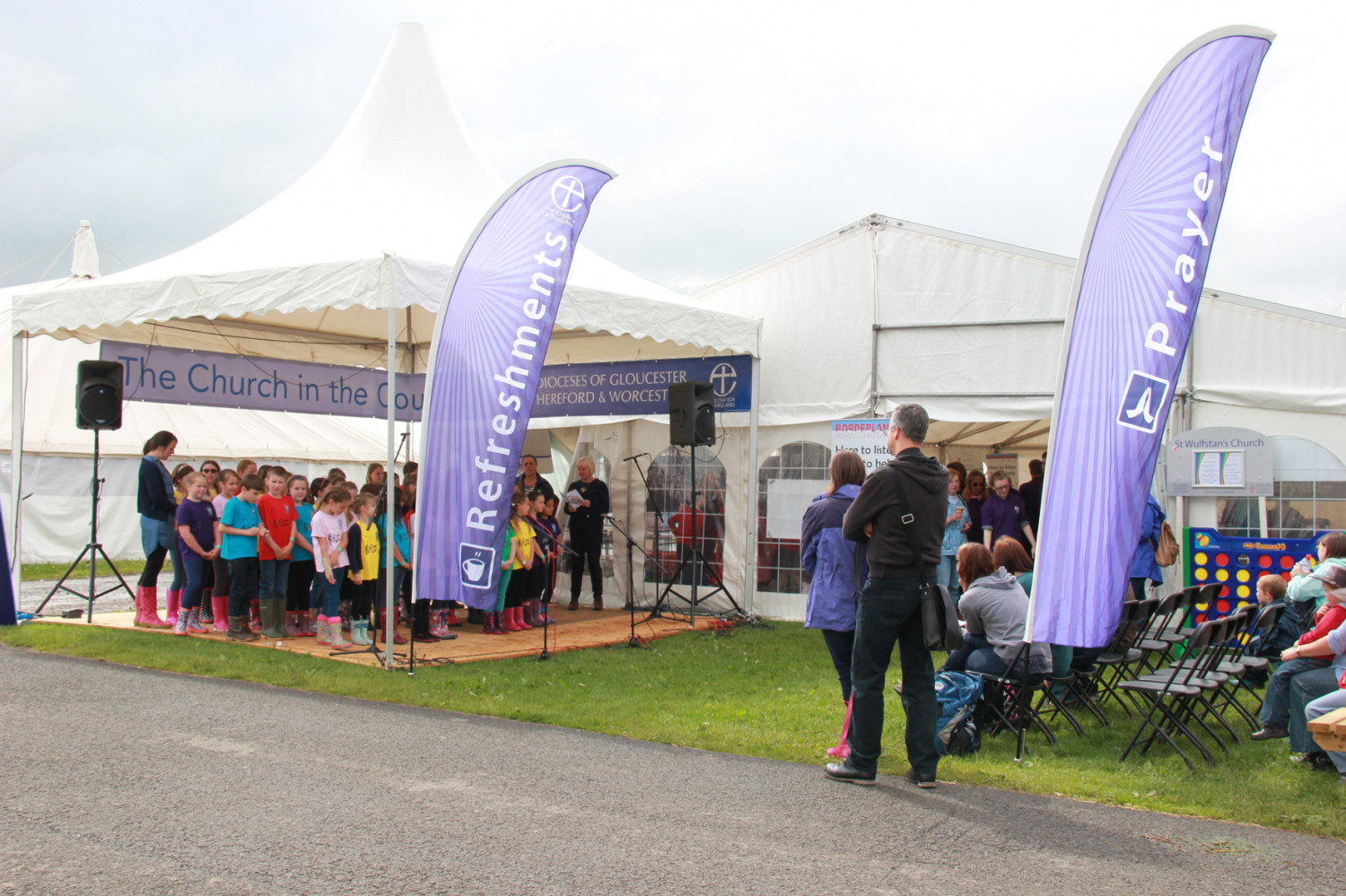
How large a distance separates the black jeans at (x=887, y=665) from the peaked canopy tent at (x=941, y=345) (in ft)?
19.0

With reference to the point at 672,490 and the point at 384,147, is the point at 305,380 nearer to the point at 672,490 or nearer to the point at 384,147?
the point at 384,147

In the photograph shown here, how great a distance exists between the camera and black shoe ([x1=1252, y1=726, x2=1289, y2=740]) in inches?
229

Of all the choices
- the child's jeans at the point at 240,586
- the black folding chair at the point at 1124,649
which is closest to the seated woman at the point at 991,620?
the black folding chair at the point at 1124,649

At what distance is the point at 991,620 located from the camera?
5785 millimetres

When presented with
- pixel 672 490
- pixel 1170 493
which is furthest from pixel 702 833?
pixel 672 490

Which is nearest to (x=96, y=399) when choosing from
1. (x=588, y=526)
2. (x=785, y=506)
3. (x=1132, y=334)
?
(x=588, y=526)

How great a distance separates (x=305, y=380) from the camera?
1184 cm

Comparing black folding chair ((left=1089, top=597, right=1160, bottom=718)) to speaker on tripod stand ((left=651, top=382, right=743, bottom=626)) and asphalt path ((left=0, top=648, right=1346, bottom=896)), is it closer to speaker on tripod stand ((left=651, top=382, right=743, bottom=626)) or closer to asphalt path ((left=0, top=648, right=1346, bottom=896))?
asphalt path ((left=0, top=648, right=1346, bottom=896))

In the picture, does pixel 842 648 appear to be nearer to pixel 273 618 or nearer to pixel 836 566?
pixel 836 566

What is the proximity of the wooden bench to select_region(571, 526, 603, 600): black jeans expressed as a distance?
830 cm

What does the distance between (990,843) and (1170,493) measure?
6.18m

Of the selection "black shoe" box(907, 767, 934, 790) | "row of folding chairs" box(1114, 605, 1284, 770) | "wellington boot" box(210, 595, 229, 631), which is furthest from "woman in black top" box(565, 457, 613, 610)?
"black shoe" box(907, 767, 934, 790)

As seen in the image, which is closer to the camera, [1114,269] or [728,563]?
[1114,269]

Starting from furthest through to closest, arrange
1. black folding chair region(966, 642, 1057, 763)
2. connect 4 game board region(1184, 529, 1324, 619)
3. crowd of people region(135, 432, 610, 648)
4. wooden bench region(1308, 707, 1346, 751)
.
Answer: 1. connect 4 game board region(1184, 529, 1324, 619)
2. crowd of people region(135, 432, 610, 648)
3. black folding chair region(966, 642, 1057, 763)
4. wooden bench region(1308, 707, 1346, 751)
